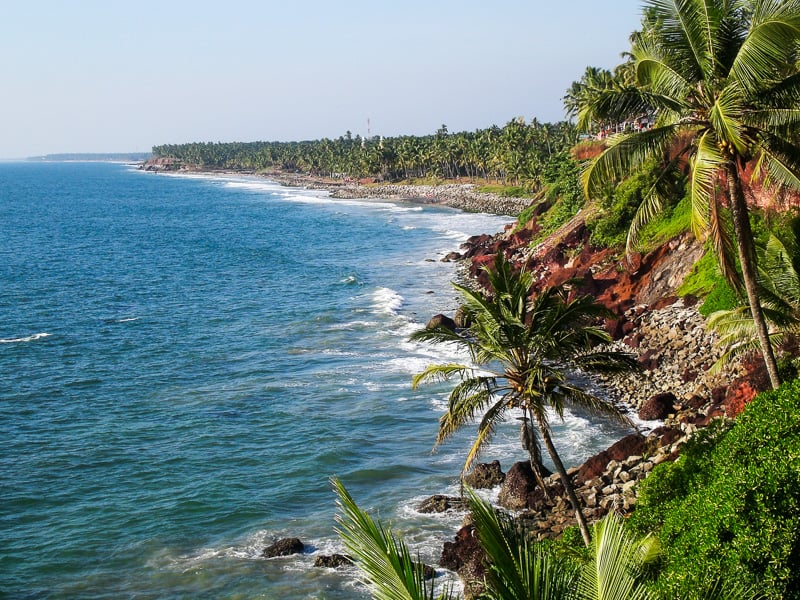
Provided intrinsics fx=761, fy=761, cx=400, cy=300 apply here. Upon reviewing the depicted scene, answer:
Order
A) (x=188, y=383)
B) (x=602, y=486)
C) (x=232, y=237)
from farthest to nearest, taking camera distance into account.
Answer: (x=232, y=237)
(x=188, y=383)
(x=602, y=486)

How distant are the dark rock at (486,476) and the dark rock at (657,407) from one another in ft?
22.8

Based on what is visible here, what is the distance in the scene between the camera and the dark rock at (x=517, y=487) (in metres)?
25.8

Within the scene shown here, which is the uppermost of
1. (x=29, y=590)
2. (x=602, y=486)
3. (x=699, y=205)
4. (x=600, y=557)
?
(x=699, y=205)

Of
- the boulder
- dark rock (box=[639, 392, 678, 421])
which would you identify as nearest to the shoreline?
dark rock (box=[639, 392, 678, 421])

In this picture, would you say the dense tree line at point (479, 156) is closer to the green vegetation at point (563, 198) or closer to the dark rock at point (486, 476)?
the green vegetation at point (563, 198)

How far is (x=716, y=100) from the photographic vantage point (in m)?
14.2

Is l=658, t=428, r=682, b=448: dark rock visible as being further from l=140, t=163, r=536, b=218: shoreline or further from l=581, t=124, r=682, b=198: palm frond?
l=140, t=163, r=536, b=218: shoreline

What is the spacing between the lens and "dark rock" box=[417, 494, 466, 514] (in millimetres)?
26359

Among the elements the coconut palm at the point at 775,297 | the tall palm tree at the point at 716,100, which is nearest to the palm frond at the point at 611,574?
the tall palm tree at the point at 716,100

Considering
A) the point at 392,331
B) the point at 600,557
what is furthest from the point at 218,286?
the point at 600,557

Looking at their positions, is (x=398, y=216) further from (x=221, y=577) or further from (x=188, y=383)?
(x=221, y=577)

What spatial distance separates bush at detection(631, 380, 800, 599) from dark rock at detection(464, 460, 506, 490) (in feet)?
37.2

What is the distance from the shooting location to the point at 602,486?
25500 millimetres

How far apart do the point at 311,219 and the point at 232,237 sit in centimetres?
2133
